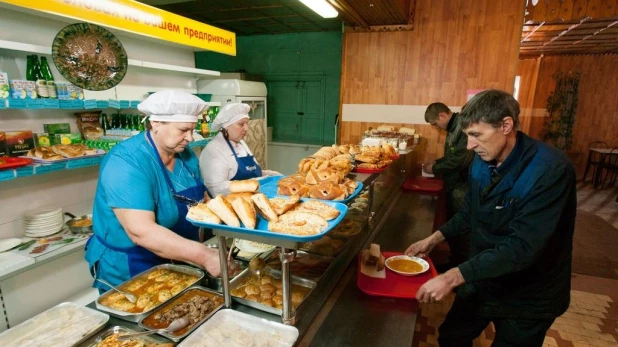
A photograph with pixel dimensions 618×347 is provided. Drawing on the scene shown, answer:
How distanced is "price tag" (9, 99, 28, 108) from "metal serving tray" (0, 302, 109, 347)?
2228 mm

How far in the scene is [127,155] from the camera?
5.91ft

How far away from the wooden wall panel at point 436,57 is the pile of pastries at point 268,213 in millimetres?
5461

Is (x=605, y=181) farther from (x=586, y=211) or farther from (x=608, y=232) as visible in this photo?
(x=608, y=232)

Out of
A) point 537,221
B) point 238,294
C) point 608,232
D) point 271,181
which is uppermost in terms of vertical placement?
point 271,181

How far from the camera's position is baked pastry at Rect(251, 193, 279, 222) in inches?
48.0

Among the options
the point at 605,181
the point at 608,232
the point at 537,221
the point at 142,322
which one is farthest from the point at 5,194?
the point at 605,181

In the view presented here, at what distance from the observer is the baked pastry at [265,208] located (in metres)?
1.22

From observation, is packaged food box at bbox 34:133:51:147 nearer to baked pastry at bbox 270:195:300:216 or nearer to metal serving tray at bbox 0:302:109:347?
metal serving tray at bbox 0:302:109:347

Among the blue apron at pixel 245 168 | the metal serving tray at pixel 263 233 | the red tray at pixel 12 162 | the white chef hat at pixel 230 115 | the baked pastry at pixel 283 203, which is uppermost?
the white chef hat at pixel 230 115

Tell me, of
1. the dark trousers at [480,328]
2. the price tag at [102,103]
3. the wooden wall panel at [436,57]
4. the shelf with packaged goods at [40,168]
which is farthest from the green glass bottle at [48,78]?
the wooden wall panel at [436,57]

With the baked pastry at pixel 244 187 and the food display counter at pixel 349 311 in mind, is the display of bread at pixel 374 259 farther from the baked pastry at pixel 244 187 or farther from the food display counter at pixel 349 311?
the baked pastry at pixel 244 187

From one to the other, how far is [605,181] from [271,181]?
37.3 ft

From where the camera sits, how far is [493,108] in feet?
5.43

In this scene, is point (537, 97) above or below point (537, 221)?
above
